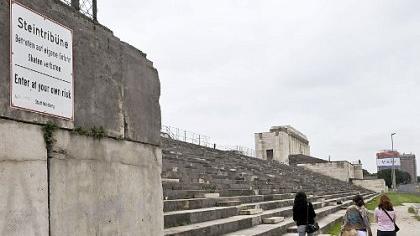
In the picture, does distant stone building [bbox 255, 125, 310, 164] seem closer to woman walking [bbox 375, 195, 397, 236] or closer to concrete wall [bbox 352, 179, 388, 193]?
concrete wall [bbox 352, 179, 388, 193]

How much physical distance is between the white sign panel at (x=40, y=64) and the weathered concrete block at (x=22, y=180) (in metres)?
0.24

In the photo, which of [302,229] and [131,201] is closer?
[131,201]

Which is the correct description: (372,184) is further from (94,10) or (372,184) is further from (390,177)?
(94,10)

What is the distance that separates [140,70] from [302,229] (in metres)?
6.29

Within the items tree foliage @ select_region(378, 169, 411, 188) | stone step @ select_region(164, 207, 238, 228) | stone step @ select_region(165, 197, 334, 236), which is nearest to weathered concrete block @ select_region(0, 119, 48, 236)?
stone step @ select_region(165, 197, 334, 236)

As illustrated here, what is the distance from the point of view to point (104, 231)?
16.4 ft

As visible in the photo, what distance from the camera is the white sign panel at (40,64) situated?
4035 millimetres

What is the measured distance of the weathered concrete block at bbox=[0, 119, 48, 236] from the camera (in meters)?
3.83

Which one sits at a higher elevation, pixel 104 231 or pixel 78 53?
pixel 78 53

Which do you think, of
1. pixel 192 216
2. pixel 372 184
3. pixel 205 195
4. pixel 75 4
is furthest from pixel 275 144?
pixel 75 4

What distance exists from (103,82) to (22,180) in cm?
154

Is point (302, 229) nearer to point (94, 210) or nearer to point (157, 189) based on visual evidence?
point (157, 189)

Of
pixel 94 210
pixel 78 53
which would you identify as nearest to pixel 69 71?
pixel 78 53

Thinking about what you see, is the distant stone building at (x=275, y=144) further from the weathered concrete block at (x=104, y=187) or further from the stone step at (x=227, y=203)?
the weathered concrete block at (x=104, y=187)
